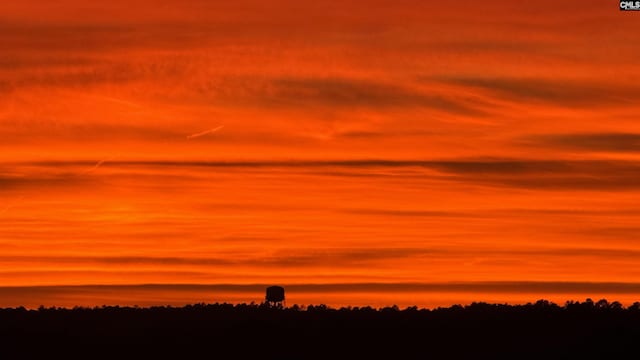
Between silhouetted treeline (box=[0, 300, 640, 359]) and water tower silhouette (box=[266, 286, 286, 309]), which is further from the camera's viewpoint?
water tower silhouette (box=[266, 286, 286, 309])

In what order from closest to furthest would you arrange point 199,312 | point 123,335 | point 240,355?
point 240,355 < point 123,335 < point 199,312

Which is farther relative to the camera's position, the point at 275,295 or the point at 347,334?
the point at 275,295

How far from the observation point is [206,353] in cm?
7462

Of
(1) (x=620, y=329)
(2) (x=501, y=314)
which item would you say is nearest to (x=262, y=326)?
(2) (x=501, y=314)

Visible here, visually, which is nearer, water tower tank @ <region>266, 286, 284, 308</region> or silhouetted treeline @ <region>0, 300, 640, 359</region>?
silhouetted treeline @ <region>0, 300, 640, 359</region>

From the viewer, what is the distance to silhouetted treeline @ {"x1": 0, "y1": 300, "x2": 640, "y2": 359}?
2904 inches

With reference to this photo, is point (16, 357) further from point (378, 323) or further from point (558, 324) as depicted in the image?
point (558, 324)

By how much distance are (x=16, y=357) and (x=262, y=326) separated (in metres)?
12.0

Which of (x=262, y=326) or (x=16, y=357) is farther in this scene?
(x=262, y=326)

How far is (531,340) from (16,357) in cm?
2333

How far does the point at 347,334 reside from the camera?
7800 centimetres

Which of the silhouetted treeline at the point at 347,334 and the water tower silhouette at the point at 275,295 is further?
the water tower silhouette at the point at 275,295

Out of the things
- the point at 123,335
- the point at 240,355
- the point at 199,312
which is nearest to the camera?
the point at 240,355

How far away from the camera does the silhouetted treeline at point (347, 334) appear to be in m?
73.8
